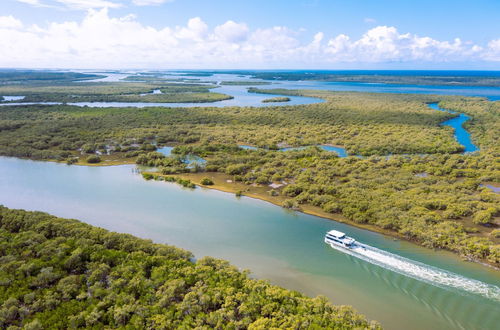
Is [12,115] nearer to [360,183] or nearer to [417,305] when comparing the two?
[360,183]

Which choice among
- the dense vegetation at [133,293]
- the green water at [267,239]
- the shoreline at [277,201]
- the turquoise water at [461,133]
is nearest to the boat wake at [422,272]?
the green water at [267,239]

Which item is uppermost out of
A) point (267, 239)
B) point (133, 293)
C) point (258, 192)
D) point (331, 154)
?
point (331, 154)

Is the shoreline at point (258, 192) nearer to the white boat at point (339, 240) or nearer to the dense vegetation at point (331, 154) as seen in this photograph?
the dense vegetation at point (331, 154)

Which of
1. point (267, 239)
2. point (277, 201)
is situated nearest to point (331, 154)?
point (277, 201)

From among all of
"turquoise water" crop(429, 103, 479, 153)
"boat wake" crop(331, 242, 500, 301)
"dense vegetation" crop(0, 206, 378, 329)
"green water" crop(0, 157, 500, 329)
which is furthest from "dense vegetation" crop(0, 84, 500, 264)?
"dense vegetation" crop(0, 206, 378, 329)

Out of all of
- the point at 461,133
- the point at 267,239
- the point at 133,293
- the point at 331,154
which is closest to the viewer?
the point at 133,293

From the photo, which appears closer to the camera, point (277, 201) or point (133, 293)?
point (133, 293)

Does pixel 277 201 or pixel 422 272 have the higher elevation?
pixel 277 201

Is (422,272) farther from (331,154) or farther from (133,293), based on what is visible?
(331,154)

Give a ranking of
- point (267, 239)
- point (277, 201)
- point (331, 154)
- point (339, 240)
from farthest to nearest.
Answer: point (331, 154), point (277, 201), point (267, 239), point (339, 240)
